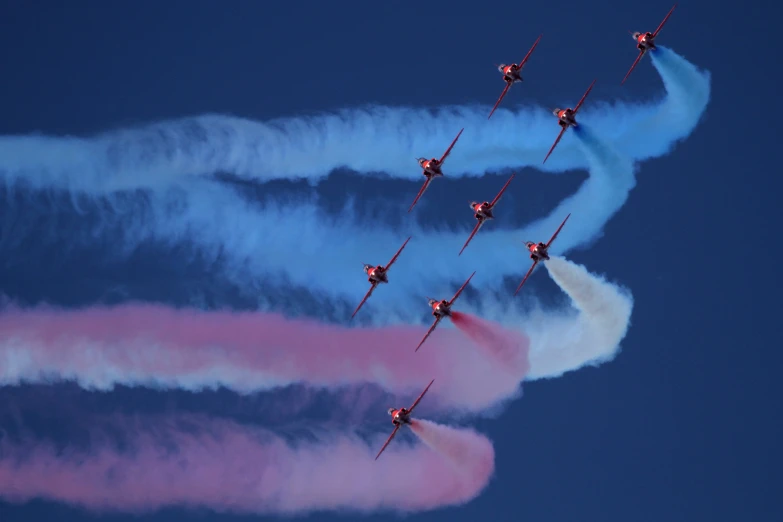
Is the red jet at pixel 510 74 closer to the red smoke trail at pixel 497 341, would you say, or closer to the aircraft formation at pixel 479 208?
the aircraft formation at pixel 479 208

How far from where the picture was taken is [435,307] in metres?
74.8

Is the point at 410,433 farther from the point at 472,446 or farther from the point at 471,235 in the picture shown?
the point at 471,235

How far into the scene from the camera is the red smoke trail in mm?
74938

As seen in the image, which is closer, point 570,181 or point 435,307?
point 435,307

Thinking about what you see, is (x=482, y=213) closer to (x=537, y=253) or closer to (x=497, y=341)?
(x=537, y=253)

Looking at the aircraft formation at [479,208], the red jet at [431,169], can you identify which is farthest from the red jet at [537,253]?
the red jet at [431,169]

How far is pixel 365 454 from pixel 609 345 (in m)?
13.7

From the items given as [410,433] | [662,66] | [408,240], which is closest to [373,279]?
[408,240]

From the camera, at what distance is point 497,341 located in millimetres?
75062

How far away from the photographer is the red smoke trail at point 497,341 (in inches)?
2950

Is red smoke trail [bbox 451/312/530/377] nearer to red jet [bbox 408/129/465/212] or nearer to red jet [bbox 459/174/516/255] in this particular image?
red jet [bbox 459/174/516/255]

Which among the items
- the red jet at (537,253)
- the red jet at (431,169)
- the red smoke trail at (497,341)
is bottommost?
the red smoke trail at (497,341)

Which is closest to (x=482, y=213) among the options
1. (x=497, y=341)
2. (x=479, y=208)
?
(x=479, y=208)

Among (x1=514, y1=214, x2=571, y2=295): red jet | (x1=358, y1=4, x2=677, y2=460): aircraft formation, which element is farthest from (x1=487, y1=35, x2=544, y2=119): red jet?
(x1=514, y1=214, x2=571, y2=295): red jet
